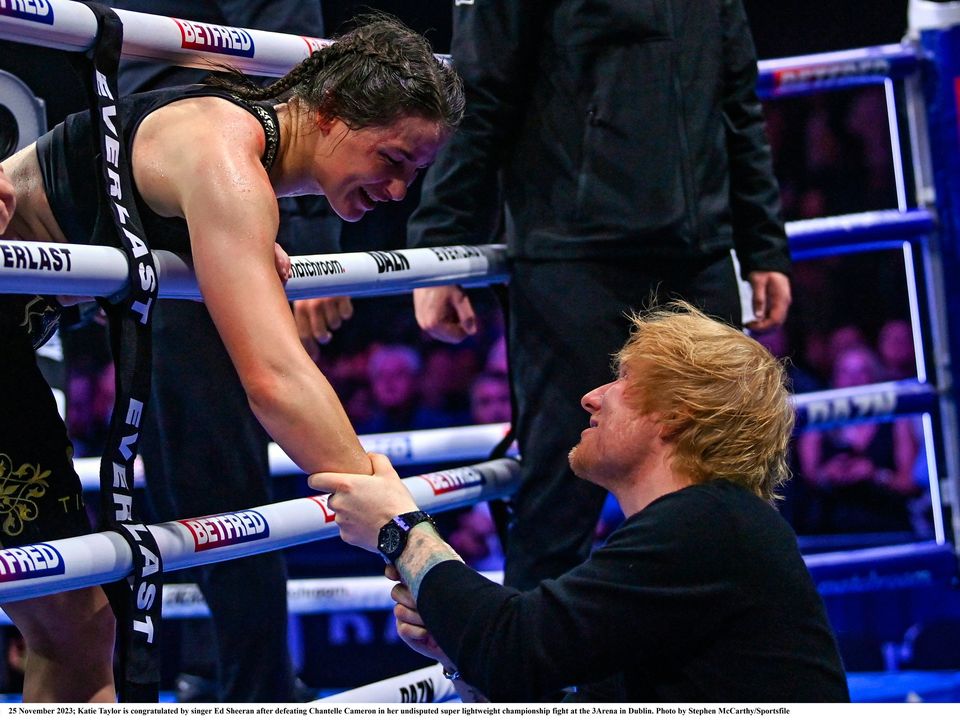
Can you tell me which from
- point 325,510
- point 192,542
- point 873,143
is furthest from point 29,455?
point 873,143

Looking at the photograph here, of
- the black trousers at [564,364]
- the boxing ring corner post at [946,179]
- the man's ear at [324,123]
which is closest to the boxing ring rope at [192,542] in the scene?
the black trousers at [564,364]

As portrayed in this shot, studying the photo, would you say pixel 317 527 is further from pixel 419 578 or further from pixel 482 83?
pixel 482 83

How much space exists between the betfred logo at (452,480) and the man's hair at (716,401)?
0.55 m

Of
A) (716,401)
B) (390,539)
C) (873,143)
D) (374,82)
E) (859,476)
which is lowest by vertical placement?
(859,476)

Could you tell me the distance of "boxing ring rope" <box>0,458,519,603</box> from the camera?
1.20m

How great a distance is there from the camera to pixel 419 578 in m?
1.25

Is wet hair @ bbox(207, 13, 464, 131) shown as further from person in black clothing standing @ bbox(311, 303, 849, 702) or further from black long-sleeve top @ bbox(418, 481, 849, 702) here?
black long-sleeve top @ bbox(418, 481, 849, 702)

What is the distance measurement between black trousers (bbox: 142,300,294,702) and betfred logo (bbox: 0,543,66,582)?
64 cm

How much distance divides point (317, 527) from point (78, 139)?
1.90 ft

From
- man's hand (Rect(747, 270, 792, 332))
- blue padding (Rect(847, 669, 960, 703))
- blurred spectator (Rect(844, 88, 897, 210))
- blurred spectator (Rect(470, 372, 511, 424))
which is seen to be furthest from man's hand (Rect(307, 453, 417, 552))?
blurred spectator (Rect(844, 88, 897, 210))

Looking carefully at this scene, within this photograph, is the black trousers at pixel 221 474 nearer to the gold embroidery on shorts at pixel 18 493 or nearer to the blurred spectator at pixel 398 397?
the gold embroidery on shorts at pixel 18 493

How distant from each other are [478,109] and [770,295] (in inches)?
24.6

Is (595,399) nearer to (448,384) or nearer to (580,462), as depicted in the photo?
(580,462)

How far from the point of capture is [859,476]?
137 inches
